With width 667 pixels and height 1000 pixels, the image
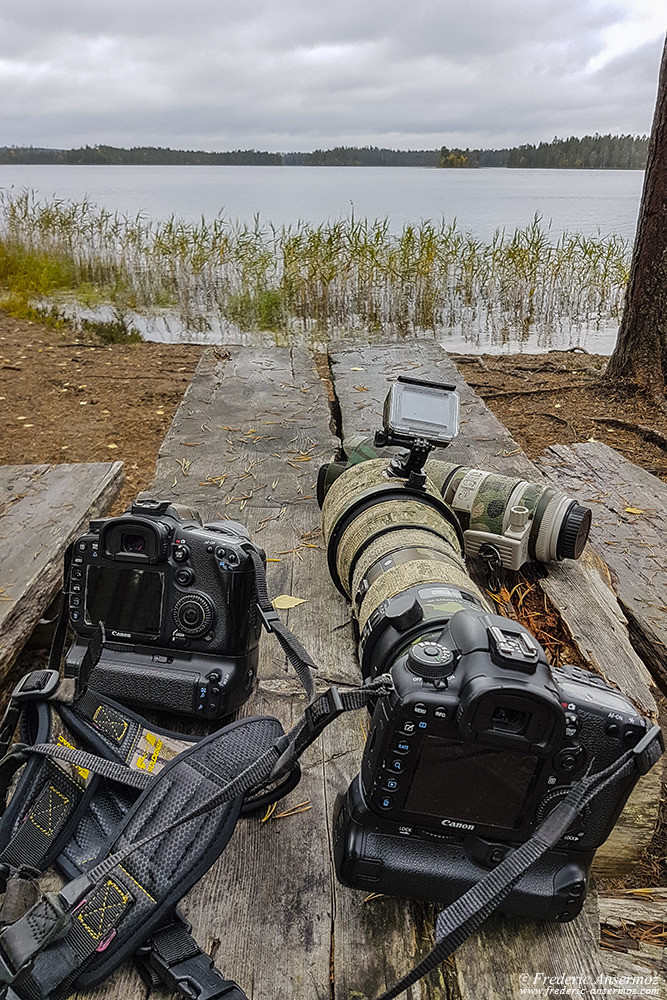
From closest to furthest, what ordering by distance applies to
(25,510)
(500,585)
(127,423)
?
(500,585), (25,510), (127,423)

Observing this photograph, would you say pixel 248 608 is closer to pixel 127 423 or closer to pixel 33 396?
pixel 127 423

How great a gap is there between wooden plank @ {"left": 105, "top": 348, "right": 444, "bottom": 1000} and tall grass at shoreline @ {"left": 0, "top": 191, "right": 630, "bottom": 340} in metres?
5.22

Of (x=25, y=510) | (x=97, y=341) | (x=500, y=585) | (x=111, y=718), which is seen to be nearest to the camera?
(x=111, y=718)

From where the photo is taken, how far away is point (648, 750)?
993 millimetres

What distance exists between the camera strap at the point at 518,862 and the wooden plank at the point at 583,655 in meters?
0.14

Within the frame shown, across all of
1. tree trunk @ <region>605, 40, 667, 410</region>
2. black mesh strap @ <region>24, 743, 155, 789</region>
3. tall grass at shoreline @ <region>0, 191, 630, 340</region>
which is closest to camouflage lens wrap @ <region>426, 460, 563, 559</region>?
black mesh strap @ <region>24, 743, 155, 789</region>

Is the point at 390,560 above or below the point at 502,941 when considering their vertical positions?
above

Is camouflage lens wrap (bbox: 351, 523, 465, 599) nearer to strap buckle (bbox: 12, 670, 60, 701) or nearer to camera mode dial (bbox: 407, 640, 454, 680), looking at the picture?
camera mode dial (bbox: 407, 640, 454, 680)

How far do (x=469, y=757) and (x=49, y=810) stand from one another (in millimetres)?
739

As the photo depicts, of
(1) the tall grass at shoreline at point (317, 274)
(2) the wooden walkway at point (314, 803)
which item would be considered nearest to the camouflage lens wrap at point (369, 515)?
(2) the wooden walkway at point (314, 803)

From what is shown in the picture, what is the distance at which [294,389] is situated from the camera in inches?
149

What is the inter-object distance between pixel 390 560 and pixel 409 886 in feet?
2.02

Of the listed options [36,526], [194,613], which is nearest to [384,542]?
[194,613]

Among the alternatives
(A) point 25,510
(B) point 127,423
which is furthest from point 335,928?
(B) point 127,423
